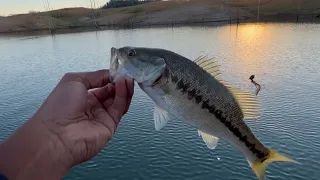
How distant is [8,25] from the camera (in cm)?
12675

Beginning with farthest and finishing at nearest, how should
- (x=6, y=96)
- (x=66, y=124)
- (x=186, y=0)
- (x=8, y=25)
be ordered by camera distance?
(x=186, y=0) < (x=8, y=25) < (x=6, y=96) < (x=66, y=124)

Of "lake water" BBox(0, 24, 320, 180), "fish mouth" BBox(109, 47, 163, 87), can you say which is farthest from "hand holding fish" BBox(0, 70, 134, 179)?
"lake water" BBox(0, 24, 320, 180)

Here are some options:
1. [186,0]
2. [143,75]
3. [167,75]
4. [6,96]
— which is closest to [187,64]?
[167,75]

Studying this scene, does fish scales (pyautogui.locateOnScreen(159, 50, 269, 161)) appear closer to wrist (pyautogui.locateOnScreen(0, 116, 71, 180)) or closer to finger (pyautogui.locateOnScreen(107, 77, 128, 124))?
finger (pyautogui.locateOnScreen(107, 77, 128, 124))

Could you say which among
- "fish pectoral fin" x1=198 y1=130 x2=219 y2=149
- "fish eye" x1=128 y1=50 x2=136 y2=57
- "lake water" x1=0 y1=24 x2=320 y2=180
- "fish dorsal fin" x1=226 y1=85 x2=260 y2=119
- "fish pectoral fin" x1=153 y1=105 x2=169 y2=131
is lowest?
"lake water" x1=0 y1=24 x2=320 y2=180

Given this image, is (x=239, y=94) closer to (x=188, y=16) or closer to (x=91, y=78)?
(x=91, y=78)

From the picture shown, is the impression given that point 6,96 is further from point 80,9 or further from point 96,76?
point 80,9

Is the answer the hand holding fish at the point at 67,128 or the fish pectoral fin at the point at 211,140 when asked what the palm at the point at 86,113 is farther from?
the fish pectoral fin at the point at 211,140

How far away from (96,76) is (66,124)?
2.94 ft

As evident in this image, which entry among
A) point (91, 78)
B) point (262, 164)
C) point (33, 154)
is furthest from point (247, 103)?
point (33, 154)

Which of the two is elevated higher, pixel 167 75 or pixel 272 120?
pixel 167 75

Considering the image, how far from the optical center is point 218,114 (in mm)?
4234

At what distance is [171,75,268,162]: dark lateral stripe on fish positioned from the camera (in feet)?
13.2

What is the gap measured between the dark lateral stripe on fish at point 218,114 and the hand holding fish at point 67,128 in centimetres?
75
